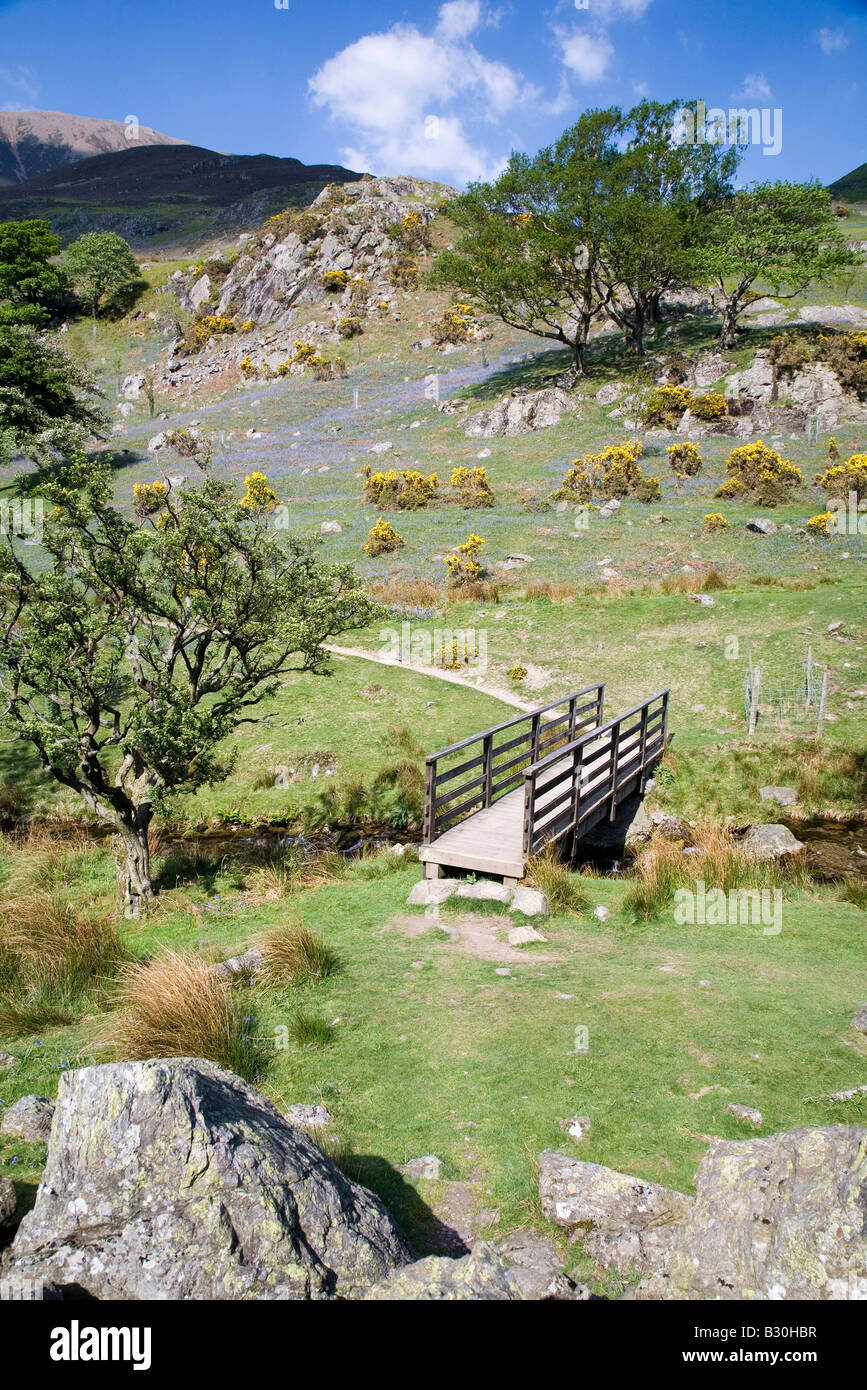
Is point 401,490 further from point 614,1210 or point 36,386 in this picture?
point 614,1210

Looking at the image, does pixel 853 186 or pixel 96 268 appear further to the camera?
pixel 853 186

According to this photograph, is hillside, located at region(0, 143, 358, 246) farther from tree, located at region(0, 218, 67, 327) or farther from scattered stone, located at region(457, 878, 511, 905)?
scattered stone, located at region(457, 878, 511, 905)

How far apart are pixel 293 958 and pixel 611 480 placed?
3300 centimetres

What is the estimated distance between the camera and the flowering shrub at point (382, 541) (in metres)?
33.7

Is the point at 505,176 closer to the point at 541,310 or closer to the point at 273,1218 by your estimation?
the point at 541,310

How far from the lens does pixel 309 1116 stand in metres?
6.26

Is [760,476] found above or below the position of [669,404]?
below

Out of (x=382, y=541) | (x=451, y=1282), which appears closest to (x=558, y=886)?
(x=451, y=1282)

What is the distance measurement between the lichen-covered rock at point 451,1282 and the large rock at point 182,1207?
0.40m

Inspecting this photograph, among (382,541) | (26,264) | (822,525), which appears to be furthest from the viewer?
(26,264)

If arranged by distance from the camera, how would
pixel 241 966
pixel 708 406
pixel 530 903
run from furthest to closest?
pixel 708 406, pixel 530 903, pixel 241 966

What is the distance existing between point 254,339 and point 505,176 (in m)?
27.9

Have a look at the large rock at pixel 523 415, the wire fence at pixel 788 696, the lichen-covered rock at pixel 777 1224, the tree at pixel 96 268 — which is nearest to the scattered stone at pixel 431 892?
the lichen-covered rock at pixel 777 1224

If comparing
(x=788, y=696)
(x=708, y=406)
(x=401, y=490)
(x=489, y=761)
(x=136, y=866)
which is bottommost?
(x=136, y=866)
